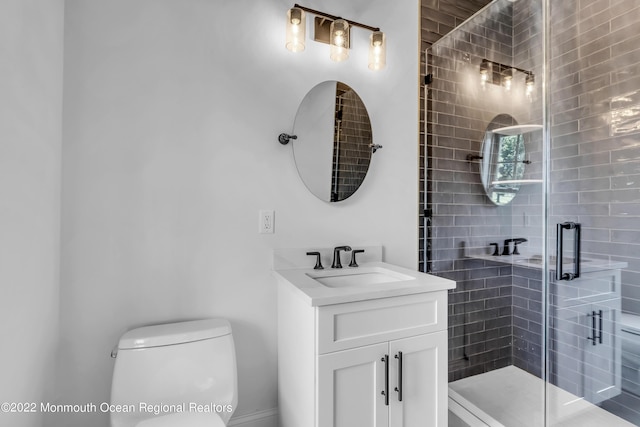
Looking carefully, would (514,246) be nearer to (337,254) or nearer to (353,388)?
(337,254)

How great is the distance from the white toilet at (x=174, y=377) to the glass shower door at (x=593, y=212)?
1.73m

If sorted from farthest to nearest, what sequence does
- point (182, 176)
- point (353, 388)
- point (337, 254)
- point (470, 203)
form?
point (470, 203)
point (337, 254)
point (182, 176)
point (353, 388)

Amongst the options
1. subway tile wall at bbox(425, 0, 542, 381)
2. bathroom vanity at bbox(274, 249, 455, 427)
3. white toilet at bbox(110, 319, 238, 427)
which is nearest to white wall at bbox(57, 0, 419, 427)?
white toilet at bbox(110, 319, 238, 427)

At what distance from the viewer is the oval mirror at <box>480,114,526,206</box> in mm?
1830

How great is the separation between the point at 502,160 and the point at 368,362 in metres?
1.54

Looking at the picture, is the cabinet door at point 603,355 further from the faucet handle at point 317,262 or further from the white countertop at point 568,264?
the faucet handle at point 317,262

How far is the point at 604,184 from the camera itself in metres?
1.56

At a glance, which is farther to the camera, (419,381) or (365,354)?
(419,381)

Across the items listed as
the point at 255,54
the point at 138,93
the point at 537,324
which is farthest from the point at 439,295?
the point at 138,93

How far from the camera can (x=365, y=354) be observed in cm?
114

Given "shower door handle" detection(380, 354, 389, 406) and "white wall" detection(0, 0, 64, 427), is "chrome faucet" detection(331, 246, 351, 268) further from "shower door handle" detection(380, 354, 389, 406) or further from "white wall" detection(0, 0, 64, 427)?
"white wall" detection(0, 0, 64, 427)

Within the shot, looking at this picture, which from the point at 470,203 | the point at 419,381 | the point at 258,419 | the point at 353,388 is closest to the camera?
the point at 353,388

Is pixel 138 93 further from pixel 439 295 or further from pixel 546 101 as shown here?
pixel 546 101

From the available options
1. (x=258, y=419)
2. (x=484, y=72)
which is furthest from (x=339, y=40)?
(x=258, y=419)
